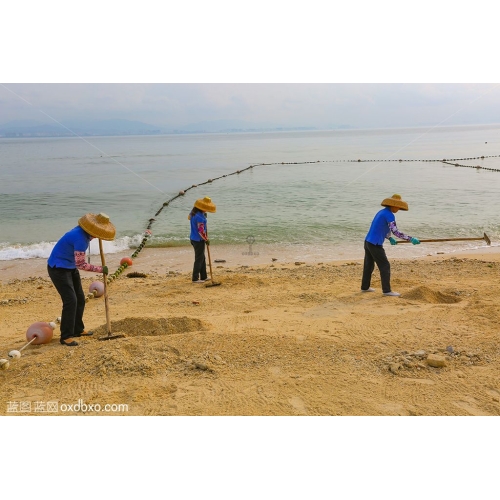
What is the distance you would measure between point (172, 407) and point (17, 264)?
8978mm

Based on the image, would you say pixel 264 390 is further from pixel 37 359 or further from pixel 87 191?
pixel 87 191

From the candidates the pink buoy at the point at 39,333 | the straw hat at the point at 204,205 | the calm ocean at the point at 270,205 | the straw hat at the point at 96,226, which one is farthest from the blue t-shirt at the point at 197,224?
the calm ocean at the point at 270,205

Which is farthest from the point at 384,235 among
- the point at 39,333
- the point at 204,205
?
the point at 39,333

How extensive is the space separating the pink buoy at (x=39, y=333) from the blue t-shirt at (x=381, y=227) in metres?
4.44

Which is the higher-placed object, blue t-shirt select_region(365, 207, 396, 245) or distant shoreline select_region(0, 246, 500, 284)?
blue t-shirt select_region(365, 207, 396, 245)

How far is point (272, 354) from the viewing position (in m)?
4.66

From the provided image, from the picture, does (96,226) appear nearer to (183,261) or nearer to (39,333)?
(39,333)

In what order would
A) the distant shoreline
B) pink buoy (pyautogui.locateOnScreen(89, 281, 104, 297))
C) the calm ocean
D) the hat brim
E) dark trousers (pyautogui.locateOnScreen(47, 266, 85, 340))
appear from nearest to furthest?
1. dark trousers (pyautogui.locateOnScreen(47, 266, 85, 340))
2. the hat brim
3. pink buoy (pyautogui.locateOnScreen(89, 281, 104, 297))
4. the distant shoreline
5. the calm ocean

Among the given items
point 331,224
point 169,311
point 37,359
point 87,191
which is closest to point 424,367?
point 169,311

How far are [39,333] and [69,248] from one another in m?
1.04

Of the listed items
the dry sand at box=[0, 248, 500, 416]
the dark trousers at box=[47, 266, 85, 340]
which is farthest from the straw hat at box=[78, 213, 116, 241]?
the dry sand at box=[0, 248, 500, 416]

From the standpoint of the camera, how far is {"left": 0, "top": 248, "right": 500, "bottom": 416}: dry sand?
388cm

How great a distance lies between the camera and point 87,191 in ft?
83.9

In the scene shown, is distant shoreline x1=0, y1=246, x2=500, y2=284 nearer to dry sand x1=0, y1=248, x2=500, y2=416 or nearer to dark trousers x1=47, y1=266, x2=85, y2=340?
dry sand x1=0, y1=248, x2=500, y2=416
